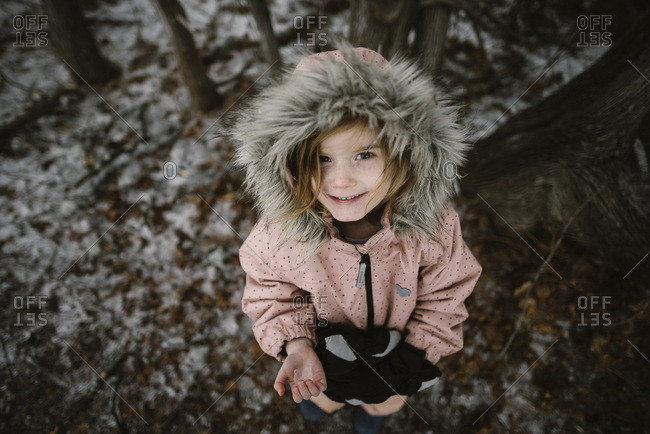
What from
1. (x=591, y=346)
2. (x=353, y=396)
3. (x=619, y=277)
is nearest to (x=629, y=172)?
(x=619, y=277)

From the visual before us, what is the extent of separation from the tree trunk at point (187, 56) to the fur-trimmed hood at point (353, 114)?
2073 mm

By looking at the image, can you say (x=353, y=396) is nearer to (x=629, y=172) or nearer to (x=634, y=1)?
(x=629, y=172)

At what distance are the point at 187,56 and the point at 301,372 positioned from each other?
307cm

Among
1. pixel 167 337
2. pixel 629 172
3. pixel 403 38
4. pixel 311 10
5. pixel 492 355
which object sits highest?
pixel 311 10

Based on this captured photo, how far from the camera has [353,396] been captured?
1.73m

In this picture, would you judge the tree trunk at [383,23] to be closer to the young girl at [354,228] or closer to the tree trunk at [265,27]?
the tree trunk at [265,27]

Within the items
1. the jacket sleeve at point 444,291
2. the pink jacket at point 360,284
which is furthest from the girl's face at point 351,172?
the jacket sleeve at point 444,291

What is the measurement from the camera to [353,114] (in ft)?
3.71

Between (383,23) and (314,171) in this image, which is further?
(383,23)

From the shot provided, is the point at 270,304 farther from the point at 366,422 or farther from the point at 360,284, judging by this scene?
the point at 366,422

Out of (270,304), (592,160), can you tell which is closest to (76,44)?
(270,304)

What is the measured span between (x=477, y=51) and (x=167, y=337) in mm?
4180

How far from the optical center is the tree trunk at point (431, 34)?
2.43 meters

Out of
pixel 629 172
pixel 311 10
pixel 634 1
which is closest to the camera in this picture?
pixel 629 172
